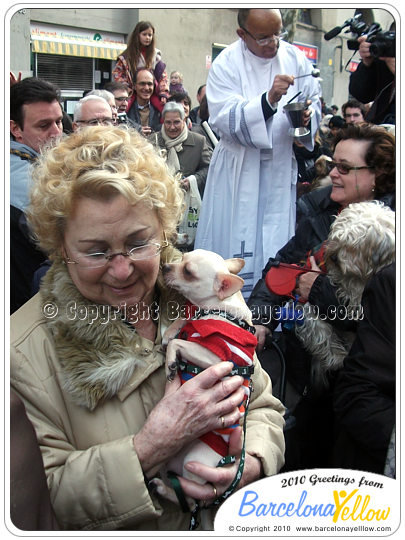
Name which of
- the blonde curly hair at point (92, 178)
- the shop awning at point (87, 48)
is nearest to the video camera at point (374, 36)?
the blonde curly hair at point (92, 178)

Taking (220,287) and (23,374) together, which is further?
(220,287)

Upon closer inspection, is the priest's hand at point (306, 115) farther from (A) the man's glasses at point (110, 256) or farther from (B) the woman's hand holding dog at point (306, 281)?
(A) the man's glasses at point (110, 256)

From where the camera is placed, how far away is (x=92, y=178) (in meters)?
1.59

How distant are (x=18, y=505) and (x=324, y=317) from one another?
180 centimetres

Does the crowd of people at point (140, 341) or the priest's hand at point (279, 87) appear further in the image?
the priest's hand at point (279, 87)

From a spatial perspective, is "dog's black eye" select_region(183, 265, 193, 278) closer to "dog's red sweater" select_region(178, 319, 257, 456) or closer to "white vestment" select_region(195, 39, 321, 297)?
"dog's red sweater" select_region(178, 319, 257, 456)

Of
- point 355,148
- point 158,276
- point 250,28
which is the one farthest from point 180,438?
point 250,28

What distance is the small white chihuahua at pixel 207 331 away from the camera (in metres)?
1.67

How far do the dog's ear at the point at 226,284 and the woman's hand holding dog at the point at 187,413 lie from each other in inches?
11.5

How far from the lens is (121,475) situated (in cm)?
149

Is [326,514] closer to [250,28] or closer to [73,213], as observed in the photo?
[73,213]

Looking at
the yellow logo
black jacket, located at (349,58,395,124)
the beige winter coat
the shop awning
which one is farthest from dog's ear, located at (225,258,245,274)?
the shop awning

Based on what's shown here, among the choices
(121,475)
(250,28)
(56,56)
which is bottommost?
(121,475)

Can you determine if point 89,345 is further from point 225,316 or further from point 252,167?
point 252,167
